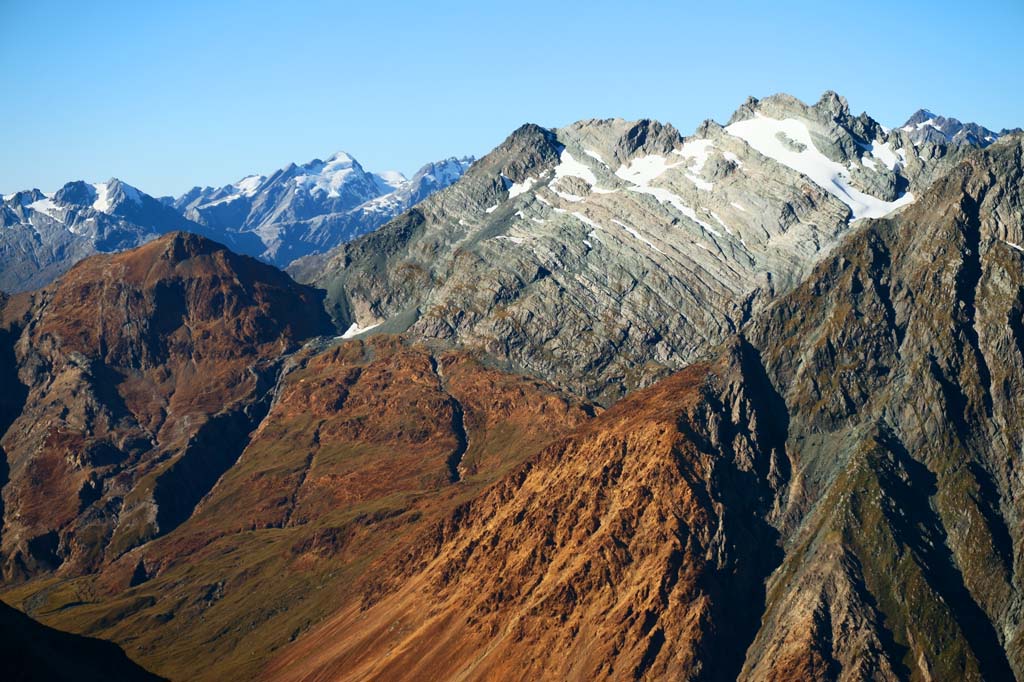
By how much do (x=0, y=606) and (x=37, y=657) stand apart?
1267 cm

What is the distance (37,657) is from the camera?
632 ft

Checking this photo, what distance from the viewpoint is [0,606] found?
199500 mm
